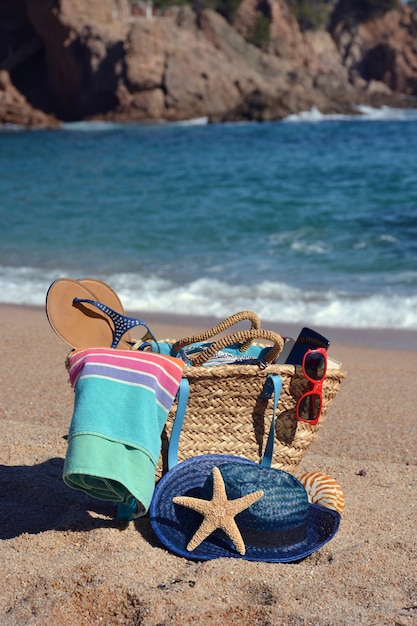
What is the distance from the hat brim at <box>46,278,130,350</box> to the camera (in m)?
3.09

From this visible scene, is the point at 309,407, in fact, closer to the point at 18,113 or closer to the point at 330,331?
the point at 330,331

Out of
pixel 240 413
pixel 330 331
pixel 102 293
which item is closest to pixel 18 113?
pixel 330 331

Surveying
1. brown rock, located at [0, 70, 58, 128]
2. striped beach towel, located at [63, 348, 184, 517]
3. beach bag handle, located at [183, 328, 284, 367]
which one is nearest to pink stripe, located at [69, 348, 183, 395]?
striped beach towel, located at [63, 348, 184, 517]

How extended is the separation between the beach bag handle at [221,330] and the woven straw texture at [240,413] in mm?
88

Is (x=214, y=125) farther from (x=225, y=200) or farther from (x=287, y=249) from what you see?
(x=287, y=249)

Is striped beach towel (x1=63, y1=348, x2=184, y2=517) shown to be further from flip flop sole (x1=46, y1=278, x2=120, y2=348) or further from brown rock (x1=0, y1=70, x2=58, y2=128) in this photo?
brown rock (x1=0, y1=70, x2=58, y2=128)

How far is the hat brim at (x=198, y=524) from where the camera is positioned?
2.69 meters

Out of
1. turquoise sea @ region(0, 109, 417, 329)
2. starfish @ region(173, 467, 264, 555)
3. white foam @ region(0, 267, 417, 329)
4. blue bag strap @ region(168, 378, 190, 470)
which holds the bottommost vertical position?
turquoise sea @ region(0, 109, 417, 329)

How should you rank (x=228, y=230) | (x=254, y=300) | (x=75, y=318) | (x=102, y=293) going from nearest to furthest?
1. (x=75, y=318)
2. (x=102, y=293)
3. (x=254, y=300)
4. (x=228, y=230)

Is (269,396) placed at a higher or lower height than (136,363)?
lower

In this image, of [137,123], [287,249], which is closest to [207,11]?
[137,123]

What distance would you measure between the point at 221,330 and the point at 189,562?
0.90 metres

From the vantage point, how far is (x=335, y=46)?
67.1m

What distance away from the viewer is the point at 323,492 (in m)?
3.04
